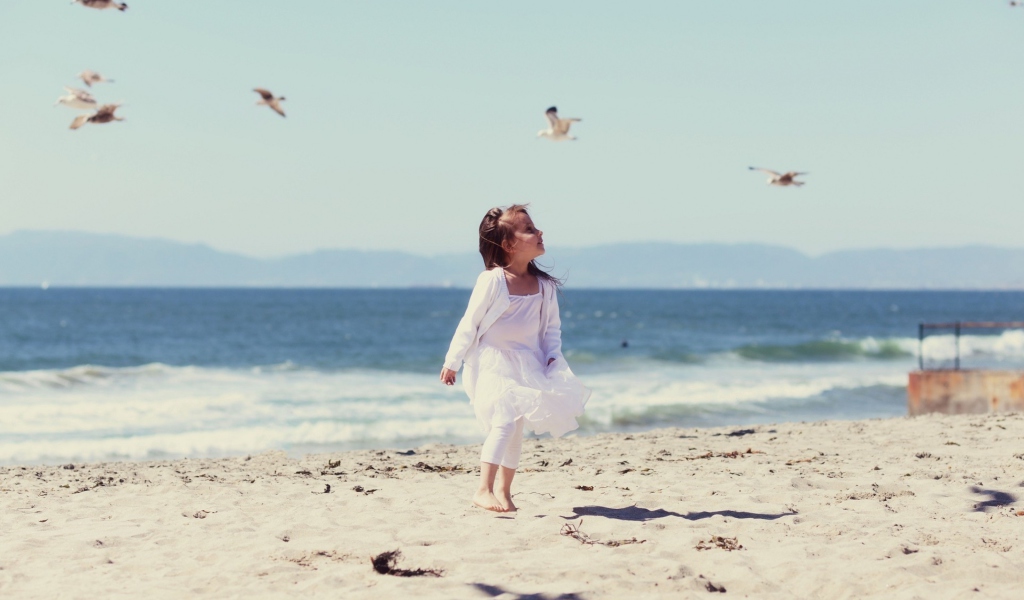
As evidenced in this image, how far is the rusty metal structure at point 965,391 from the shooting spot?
1255 cm

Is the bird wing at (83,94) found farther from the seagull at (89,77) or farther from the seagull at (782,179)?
the seagull at (782,179)

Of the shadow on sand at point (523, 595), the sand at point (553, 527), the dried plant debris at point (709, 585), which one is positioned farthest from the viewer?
the sand at point (553, 527)

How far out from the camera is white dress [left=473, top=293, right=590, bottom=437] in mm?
5043

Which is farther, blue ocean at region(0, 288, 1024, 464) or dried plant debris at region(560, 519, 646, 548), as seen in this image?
blue ocean at region(0, 288, 1024, 464)

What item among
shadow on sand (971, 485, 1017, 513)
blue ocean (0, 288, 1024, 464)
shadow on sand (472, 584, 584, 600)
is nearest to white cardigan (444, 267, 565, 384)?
shadow on sand (472, 584, 584, 600)

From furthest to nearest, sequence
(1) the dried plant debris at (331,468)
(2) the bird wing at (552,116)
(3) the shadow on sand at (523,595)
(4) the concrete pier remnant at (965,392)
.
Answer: (4) the concrete pier remnant at (965,392), (2) the bird wing at (552,116), (1) the dried plant debris at (331,468), (3) the shadow on sand at (523,595)

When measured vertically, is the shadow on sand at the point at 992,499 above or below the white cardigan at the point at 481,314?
below

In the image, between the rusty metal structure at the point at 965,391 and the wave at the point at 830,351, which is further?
the wave at the point at 830,351

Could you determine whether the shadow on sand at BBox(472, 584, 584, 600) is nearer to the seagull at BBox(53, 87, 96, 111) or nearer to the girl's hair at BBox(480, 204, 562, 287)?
the girl's hair at BBox(480, 204, 562, 287)

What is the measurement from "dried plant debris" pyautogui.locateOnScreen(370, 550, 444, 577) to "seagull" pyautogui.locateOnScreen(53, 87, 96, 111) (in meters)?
7.06

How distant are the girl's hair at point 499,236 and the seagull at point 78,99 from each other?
5994 millimetres

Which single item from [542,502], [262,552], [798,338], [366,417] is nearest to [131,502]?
[262,552]

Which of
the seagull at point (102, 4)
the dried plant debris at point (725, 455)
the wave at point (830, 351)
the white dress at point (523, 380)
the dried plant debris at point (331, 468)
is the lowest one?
the wave at point (830, 351)

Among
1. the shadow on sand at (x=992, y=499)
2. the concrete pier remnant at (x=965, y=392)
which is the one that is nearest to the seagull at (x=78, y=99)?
the shadow on sand at (x=992, y=499)
